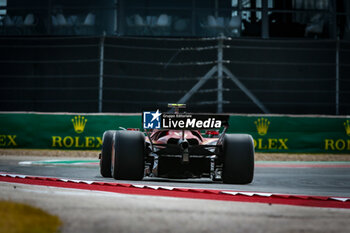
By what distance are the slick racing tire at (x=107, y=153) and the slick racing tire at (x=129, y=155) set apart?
1.14m

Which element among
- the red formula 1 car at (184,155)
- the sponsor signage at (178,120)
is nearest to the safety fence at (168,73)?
the red formula 1 car at (184,155)

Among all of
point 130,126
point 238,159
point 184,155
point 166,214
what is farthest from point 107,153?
point 130,126

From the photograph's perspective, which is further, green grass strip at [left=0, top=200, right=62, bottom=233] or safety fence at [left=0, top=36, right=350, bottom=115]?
safety fence at [left=0, top=36, right=350, bottom=115]

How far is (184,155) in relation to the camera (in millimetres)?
10750

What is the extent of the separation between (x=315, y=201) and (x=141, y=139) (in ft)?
11.0

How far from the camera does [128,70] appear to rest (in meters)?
27.6

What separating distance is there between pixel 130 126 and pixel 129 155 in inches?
458

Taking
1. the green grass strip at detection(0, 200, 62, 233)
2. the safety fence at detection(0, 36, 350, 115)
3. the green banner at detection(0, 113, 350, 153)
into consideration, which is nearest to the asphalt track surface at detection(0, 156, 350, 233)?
the green grass strip at detection(0, 200, 62, 233)

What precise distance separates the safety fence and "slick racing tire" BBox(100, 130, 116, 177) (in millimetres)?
14419

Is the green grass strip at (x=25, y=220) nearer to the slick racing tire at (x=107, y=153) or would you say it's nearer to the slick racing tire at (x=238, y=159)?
the slick racing tire at (x=238, y=159)

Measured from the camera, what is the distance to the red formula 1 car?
1059 centimetres

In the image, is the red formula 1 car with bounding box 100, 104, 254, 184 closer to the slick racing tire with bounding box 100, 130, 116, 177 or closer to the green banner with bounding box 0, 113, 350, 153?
the slick racing tire with bounding box 100, 130, 116, 177

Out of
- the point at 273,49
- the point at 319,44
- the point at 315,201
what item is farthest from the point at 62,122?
the point at 315,201

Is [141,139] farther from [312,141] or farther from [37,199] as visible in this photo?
[312,141]
